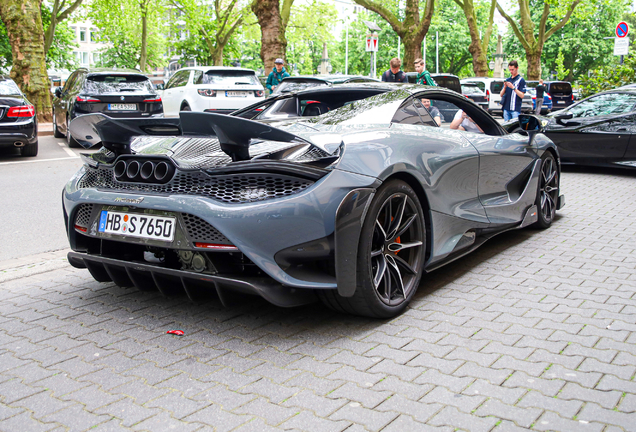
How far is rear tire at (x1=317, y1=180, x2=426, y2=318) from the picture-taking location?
3.31 metres

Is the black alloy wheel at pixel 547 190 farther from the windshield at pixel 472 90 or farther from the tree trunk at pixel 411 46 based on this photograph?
the windshield at pixel 472 90

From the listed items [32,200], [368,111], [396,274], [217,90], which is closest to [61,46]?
[217,90]

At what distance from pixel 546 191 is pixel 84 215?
4292 mm

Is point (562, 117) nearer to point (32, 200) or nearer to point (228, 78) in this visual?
point (228, 78)

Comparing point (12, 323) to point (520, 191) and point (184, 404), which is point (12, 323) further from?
point (520, 191)

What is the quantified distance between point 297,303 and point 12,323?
1701mm

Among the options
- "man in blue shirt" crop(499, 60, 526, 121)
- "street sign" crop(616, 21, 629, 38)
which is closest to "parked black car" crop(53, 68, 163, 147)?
"man in blue shirt" crop(499, 60, 526, 121)

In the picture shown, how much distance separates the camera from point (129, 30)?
49.5 meters

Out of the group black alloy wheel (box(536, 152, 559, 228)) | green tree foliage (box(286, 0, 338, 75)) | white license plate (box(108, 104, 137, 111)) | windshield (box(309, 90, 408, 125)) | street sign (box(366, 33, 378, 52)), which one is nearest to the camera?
windshield (box(309, 90, 408, 125))

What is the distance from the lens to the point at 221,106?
1486 cm

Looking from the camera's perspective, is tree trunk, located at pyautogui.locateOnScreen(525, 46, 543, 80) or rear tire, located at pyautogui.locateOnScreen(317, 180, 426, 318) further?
tree trunk, located at pyautogui.locateOnScreen(525, 46, 543, 80)

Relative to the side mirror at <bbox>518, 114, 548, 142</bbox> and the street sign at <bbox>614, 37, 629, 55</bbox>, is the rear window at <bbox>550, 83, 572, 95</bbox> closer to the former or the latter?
the street sign at <bbox>614, 37, 629, 55</bbox>

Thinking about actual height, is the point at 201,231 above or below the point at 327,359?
above

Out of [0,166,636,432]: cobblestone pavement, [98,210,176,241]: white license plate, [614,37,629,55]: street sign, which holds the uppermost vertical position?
[614,37,629,55]: street sign
